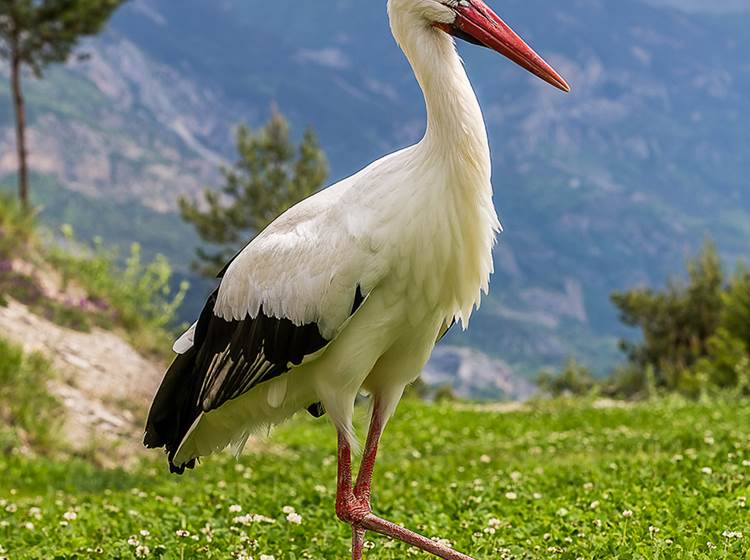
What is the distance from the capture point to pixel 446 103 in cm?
452

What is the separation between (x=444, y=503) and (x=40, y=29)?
21.9 m

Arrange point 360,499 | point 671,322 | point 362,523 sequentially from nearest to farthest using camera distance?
point 362,523
point 360,499
point 671,322

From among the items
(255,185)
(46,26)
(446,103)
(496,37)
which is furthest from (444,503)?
(255,185)

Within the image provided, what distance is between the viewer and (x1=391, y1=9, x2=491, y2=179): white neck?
14.8ft

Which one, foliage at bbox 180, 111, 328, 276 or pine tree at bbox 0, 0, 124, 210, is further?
foliage at bbox 180, 111, 328, 276

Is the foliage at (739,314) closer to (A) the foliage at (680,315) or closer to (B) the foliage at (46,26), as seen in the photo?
(A) the foliage at (680,315)

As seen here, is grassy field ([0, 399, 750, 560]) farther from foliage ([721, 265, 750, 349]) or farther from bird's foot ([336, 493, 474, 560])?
foliage ([721, 265, 750, 349])

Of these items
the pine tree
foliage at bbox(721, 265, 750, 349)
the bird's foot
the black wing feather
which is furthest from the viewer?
the pine tree

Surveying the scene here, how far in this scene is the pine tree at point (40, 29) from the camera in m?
24.2

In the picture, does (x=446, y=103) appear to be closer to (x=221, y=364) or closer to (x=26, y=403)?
(x=221, y=364)

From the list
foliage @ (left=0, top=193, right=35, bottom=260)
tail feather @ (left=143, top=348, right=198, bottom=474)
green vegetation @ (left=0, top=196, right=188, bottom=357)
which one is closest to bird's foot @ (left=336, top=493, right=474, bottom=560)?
tail feather @ (left=143, top=348, right=198, bottom=474)

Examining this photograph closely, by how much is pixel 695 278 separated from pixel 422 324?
38.9m

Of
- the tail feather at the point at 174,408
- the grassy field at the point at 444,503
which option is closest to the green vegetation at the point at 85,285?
the grassy field at the point at 444,503

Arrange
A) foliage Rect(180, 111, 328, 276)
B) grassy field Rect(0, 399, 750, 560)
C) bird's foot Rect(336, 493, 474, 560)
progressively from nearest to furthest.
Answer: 1. bird's foot Rect(336, 493, 474, 560)
2. grassy field Rect(0, 399, 750, 560)
3. foliage Rect(180, 111, 328, 276)
